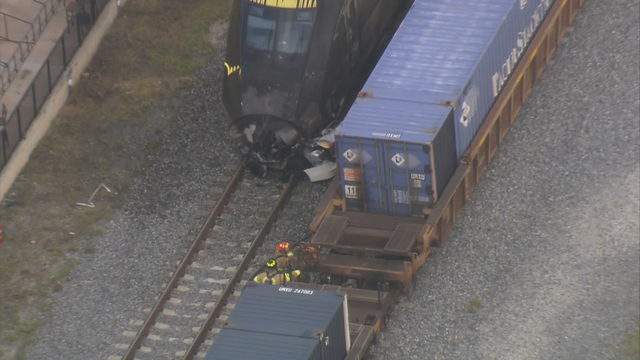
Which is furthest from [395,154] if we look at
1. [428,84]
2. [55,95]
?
[55,95]

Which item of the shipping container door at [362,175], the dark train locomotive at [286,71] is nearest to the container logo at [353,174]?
the shipping container door at [362,175]

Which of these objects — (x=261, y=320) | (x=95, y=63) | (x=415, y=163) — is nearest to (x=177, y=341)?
(x=261, y=320)

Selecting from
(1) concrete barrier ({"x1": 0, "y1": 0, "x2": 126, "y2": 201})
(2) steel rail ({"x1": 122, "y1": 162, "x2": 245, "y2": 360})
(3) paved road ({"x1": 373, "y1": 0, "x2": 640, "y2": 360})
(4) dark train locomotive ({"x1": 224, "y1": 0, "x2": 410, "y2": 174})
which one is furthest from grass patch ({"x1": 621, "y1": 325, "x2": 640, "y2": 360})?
(1) concrete barrier ({"x1": 0, "y1": 0, "x2": 126, "y2": 201})

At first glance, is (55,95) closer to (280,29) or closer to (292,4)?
(280,29)

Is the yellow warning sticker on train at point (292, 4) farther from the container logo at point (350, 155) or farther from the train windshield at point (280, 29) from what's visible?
the container logo at point (350, 155)

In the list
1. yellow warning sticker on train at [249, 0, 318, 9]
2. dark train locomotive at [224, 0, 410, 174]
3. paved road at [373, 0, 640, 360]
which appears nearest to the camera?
paved road at [373, 0, 640, 360]

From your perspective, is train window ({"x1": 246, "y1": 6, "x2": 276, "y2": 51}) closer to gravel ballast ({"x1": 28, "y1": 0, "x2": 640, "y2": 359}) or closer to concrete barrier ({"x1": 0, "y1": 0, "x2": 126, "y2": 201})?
gravel ballast ({"x1": 28, "y1": 0, "x2": 640, "y2": 359})
